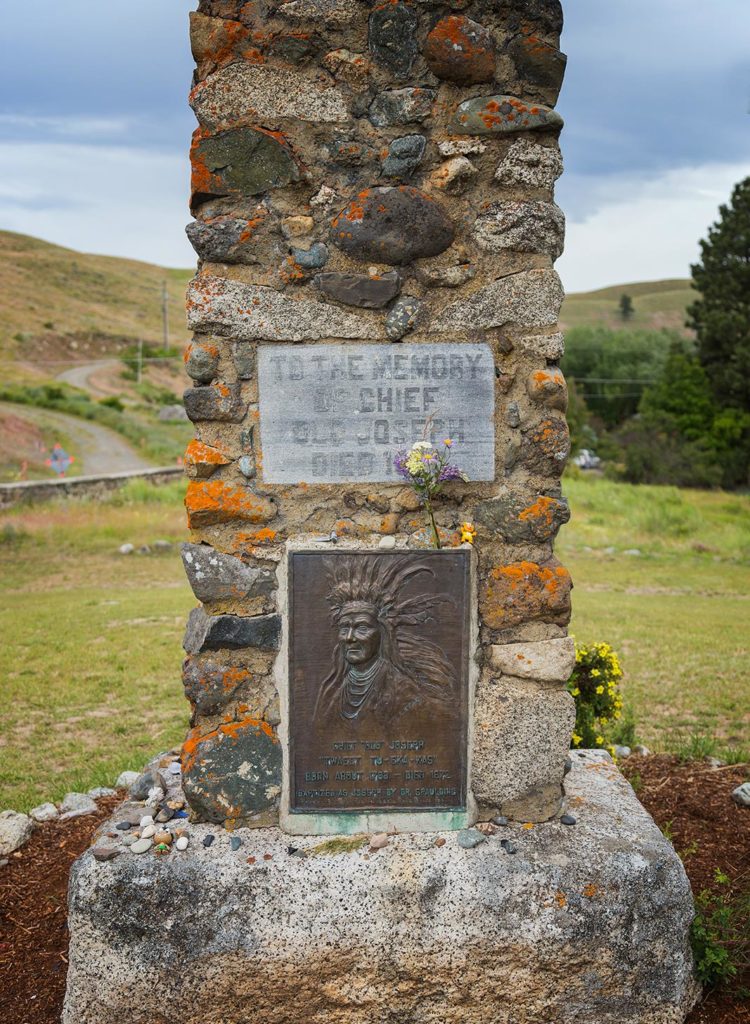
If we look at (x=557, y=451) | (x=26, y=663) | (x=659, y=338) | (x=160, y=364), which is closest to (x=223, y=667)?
(x=557, y=451)

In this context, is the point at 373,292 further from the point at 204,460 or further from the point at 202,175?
the point at 204,460

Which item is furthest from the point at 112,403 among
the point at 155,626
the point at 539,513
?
the point at 539,513

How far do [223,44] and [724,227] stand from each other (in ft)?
87.5

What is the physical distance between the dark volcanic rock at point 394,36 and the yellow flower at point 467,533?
5.22 feet

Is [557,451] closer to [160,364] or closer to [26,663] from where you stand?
[26,663]

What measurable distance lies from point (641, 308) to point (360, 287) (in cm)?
7249

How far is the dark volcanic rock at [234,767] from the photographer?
309 centimetres

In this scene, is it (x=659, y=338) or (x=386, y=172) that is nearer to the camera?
(x=386, y=172)

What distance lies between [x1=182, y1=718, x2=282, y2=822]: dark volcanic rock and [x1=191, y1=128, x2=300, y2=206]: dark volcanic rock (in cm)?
190

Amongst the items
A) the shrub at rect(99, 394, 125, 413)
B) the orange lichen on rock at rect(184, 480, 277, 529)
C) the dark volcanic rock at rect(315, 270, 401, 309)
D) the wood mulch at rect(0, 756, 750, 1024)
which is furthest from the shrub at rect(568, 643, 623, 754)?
the shrub at rect(99, 394, 125, 413)

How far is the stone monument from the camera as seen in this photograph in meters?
2.88

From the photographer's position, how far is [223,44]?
9.77 feet

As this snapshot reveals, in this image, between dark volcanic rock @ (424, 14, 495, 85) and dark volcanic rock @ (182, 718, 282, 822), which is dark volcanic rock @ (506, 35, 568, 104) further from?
dark volcanic rock @ (182, 718, 282, 822)

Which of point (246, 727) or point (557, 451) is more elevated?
point (557, 451)
